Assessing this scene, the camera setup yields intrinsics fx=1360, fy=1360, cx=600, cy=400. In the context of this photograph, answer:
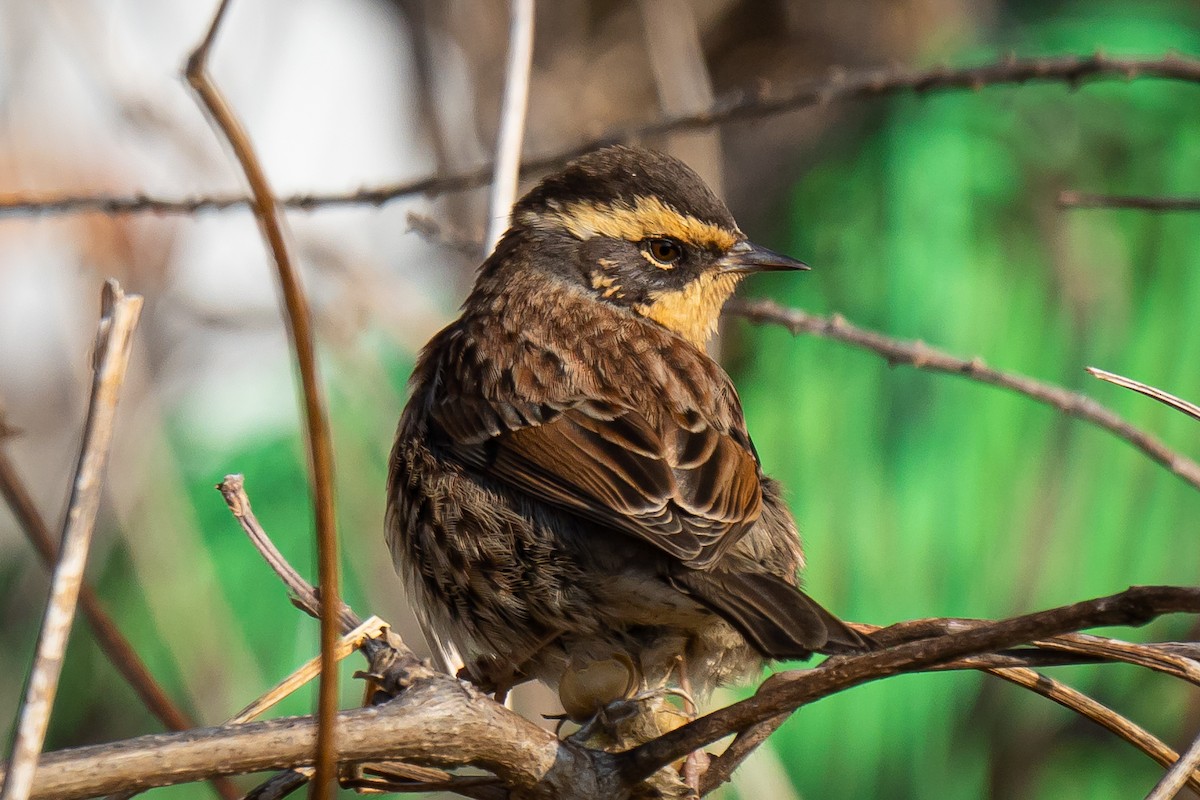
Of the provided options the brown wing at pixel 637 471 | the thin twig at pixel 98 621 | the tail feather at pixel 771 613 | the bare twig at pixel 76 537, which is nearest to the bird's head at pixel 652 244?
the brown wing at pixel 637 471

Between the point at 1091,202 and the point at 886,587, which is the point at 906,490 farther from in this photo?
the point at 1091,202

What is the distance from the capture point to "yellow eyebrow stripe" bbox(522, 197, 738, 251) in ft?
12.4

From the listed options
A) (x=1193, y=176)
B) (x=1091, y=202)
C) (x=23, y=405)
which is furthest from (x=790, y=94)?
(x=23, y=405)

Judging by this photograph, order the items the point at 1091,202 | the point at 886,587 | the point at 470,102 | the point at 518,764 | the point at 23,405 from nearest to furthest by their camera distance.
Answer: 1. the point at 518,764
2. the point at 1091,202
3. the point at 886,587
4. the point at 23,405
5. the point at 470,102

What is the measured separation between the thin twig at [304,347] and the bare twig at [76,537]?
0.24 metres

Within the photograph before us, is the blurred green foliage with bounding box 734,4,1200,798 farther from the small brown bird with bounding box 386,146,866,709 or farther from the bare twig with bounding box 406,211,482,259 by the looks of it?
the bare twig with bounding box 406,211,482,259

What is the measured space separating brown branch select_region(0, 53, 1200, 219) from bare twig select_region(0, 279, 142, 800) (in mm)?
1451

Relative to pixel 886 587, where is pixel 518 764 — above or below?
above

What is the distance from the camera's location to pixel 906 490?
5.58 metres

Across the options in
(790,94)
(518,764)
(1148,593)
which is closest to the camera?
(1148,593)

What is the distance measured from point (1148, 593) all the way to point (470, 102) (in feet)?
20.5

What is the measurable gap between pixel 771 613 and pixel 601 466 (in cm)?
67

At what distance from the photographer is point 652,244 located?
3830mm

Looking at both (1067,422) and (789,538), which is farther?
(1067,422)
